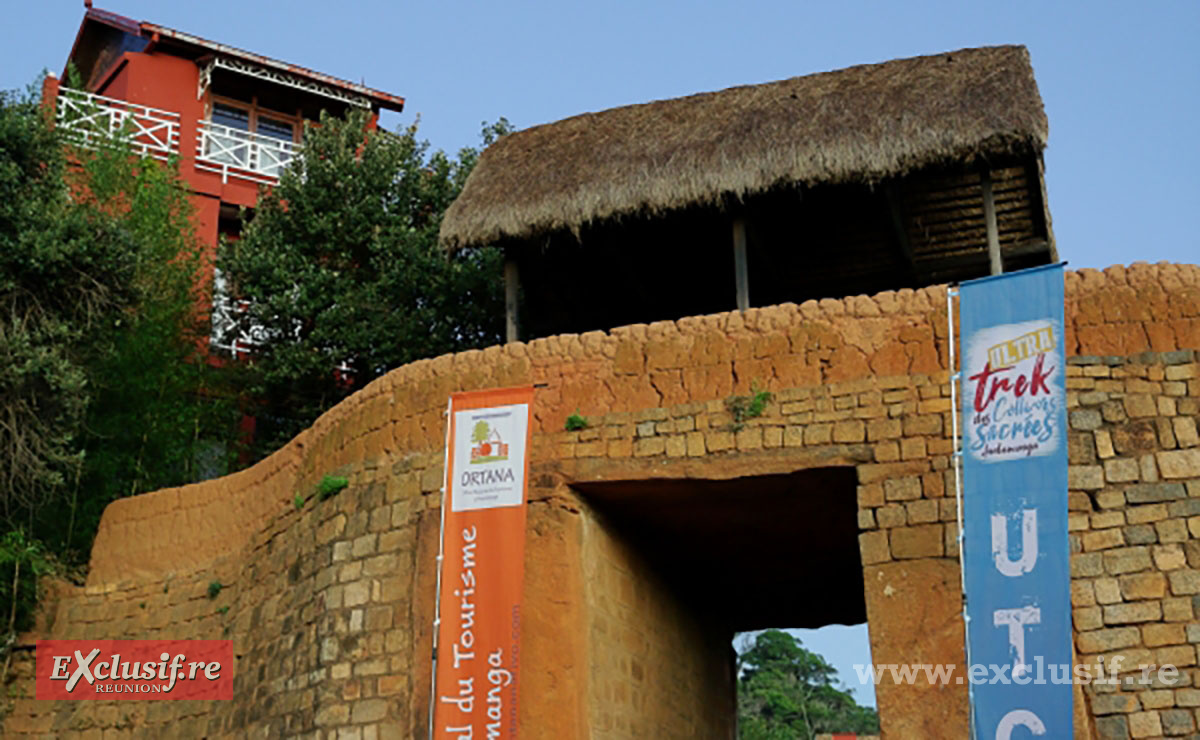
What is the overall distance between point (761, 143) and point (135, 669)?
25.6 feet

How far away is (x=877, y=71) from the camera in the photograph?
12.6 m

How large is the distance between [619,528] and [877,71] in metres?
4.98

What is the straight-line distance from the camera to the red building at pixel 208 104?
67.0ft

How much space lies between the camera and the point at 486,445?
10.5 meters

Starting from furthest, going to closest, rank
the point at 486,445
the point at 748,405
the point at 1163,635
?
the point at 486,445, the point at 748,405, the point at 1163,635

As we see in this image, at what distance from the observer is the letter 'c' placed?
8.30 metres

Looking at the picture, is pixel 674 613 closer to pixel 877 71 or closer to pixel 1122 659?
pixel 1122 659

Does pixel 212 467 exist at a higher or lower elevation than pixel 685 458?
higher

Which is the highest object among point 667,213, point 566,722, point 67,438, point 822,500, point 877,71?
point 877,71

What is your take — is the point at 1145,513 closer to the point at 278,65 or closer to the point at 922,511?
the point at 922,511

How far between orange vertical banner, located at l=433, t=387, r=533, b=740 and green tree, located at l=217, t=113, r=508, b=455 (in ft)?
22.4

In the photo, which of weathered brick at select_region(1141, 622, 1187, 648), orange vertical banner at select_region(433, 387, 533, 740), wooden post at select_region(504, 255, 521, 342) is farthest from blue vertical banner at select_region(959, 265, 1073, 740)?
wooden post at select_region(504, 255, 521, 342)

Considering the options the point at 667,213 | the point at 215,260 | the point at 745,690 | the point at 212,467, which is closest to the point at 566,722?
the point at 667,213

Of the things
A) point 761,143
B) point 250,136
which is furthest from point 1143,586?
point 250,136
